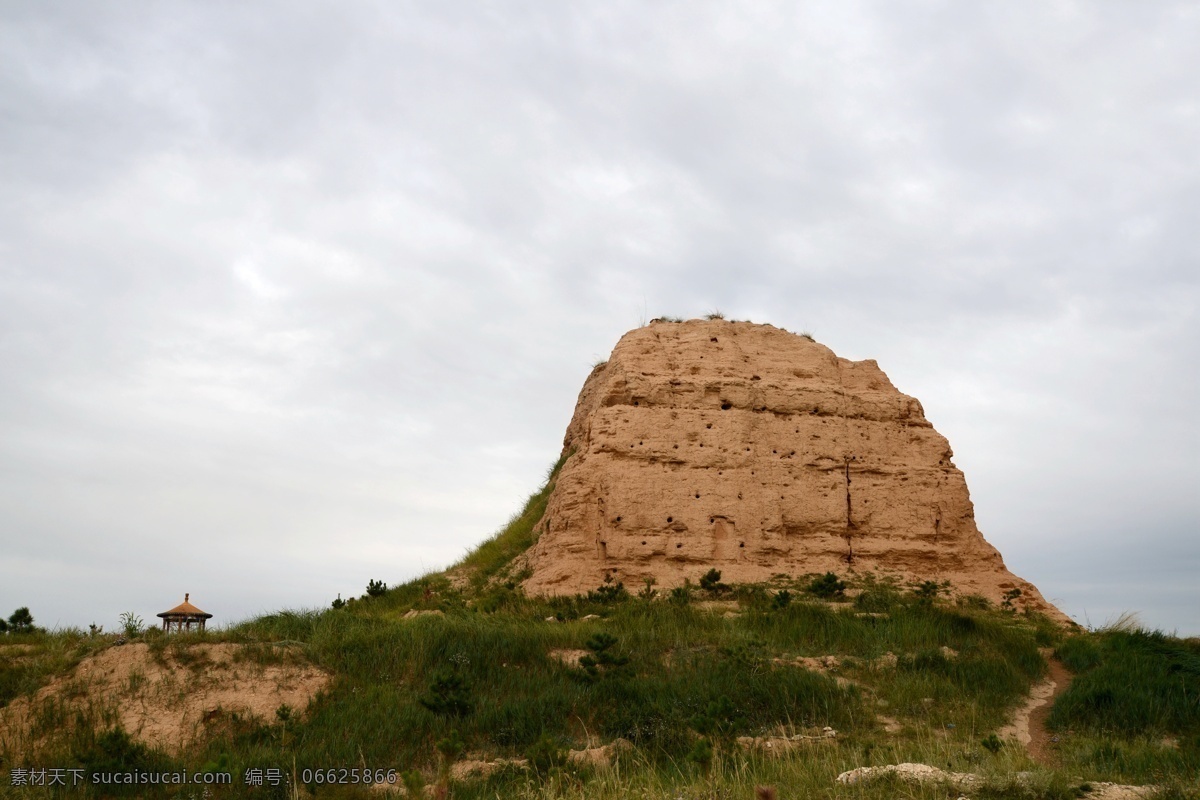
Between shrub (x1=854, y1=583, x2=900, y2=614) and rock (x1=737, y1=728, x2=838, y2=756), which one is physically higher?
shrub (x1=854, y1=583, x2=900, y2=614)

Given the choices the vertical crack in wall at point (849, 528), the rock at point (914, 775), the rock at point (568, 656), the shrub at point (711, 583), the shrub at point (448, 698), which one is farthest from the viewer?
the vertical crack in wall at point (849, 528)

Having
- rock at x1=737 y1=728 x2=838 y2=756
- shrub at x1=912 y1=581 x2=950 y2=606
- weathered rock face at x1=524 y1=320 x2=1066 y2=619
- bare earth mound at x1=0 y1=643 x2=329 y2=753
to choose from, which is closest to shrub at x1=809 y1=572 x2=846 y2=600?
weathered rock face at x1=524 y1=320 x2=1066 y2=619

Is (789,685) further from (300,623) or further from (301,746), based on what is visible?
(300,623)

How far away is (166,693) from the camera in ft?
35.1

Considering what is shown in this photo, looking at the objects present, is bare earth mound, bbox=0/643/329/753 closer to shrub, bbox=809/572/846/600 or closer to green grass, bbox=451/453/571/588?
green grass, bbox=451/453/571/588

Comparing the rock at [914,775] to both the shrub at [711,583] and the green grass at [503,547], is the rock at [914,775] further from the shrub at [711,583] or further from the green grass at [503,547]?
the green grass at [503,547]

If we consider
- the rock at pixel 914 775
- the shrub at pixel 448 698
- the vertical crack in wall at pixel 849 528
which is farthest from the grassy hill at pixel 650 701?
the vertical crack in wall at pixel 849 528

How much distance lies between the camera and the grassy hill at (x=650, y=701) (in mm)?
8227

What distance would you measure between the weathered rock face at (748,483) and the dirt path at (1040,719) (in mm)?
3322

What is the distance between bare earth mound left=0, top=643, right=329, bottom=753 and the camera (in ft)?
33.1

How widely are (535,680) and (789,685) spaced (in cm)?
307

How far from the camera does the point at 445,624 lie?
12.8 metres

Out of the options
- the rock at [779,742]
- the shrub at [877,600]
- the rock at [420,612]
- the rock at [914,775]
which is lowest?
the rock at [779,742]

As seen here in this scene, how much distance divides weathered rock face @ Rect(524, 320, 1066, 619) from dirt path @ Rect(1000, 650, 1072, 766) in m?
3.32
